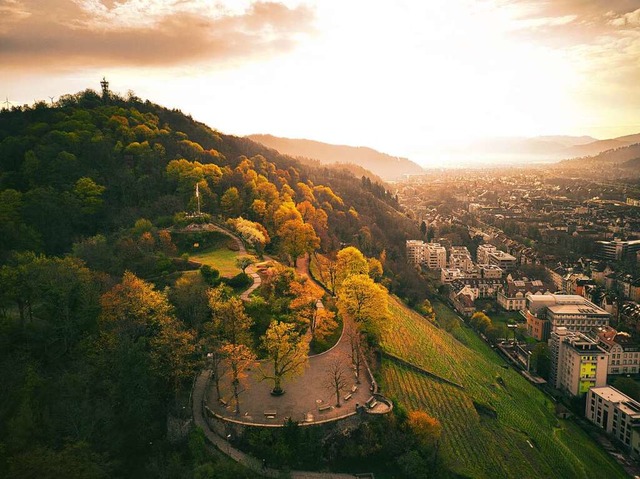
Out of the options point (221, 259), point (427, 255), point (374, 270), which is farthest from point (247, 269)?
point (427, 255)

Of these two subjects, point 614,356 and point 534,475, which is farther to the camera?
point 614,356

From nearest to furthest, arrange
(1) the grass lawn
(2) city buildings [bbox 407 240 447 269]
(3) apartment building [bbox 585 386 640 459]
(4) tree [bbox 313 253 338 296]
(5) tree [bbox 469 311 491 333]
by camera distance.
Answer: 1. (3) apartment building [bbox 585 386 640 459]
2. (1) the grass lawn
3. (4) tree [bbox 313 253 338 296]
4. (5) tree [bbox 469 311 491 333]
5. (2) city buildings [bbox 407 240 447 269]

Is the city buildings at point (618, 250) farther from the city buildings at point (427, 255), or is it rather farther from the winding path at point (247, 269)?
the winding path at point (247, 269)

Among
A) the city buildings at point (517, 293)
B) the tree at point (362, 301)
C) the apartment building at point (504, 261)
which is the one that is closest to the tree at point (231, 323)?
the tree at point (362, 301)

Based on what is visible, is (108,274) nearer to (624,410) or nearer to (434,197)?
(624,410)

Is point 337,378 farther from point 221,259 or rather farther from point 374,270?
point 374,270

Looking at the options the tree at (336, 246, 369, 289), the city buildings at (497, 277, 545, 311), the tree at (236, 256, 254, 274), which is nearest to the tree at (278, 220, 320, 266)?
the tree at (336, 246, 369, 289)

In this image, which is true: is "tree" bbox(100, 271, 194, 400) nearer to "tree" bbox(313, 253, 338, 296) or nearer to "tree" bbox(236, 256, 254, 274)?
"tree" bbox(236, 256, 254, 274)

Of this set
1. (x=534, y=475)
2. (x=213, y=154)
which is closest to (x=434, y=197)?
(x=213, y=154)
